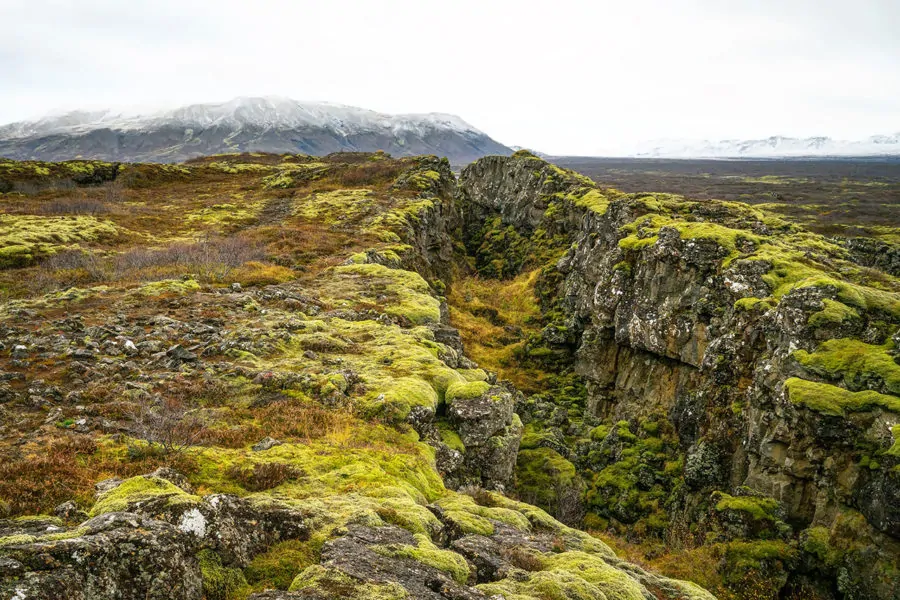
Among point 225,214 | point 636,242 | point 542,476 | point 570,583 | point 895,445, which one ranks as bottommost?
point 542,476

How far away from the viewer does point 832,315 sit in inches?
764

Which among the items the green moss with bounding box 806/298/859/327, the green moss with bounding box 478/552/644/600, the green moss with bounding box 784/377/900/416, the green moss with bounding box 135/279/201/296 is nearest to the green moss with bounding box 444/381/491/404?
the green moss with bounding box 478/552/644/600

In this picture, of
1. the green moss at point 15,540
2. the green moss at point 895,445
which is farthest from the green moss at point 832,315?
the green moss at point 15,540

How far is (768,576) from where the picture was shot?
17.0 metres

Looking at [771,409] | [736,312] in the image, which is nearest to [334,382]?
[771,409]

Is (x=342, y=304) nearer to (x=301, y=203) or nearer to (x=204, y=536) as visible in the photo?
(x=204, y=536)

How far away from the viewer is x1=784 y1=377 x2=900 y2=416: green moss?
53.9ft

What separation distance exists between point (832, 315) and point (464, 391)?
1584 cm

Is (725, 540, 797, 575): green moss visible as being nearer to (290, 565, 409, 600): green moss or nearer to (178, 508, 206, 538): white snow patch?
(290, 565, 409, 600): green moss

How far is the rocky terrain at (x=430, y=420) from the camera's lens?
7.58m

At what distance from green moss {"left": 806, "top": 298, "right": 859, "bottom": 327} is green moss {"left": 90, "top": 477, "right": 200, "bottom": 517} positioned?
23309 millimetres

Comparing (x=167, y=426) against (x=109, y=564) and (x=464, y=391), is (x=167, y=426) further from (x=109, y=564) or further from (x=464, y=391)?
(x=464, y=391)

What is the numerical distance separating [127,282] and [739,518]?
32.4 m

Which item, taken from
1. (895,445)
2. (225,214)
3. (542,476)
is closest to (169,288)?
(542,476)
